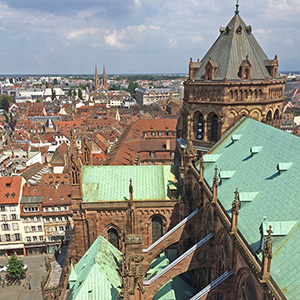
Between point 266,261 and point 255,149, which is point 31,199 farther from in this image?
point 266,261

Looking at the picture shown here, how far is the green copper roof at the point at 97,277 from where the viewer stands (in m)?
27.8

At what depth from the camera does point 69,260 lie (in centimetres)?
3875

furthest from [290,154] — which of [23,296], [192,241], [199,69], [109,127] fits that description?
[109,127]

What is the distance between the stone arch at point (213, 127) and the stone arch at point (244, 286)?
63.7 ft

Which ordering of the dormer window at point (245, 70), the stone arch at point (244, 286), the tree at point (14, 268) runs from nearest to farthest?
the stone arch at point (244, 286)
the dormer window at point (245, 70)
the tree at point (14, 268)

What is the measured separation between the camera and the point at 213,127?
125 feet

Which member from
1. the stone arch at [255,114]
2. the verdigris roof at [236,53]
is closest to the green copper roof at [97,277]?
the stone arch at [255,114]

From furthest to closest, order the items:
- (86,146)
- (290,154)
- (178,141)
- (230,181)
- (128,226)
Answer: (86,146) → (178,141) → (128,226) → (230,181) → (290,154)

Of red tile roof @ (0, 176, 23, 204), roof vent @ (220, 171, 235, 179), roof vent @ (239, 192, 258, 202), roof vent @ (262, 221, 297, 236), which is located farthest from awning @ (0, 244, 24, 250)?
roof vent @ (262, 221, 297, 236)

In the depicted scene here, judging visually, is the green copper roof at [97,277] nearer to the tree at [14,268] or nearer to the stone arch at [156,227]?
the stone arch at [156,227]

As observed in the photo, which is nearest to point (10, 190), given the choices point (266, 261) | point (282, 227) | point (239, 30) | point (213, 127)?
point (213, 127)

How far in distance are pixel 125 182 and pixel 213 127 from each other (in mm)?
13542

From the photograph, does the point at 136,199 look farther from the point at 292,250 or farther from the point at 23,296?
the point at 23,296

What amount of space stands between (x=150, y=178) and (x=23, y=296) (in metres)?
34.1
